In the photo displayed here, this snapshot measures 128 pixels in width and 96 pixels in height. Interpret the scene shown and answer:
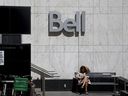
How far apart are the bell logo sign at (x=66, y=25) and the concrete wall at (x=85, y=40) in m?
0.21

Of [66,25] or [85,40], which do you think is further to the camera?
[85,40]

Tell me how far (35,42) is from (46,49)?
2.05 ft

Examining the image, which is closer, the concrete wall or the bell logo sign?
the bell logo sign

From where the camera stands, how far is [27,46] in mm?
18578

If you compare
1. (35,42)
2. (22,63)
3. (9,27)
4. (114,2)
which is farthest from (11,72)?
(114,2)

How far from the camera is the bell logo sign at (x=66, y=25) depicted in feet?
78.4

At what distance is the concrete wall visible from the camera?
24016 millimetres

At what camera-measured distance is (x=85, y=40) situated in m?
Answer: 24.2

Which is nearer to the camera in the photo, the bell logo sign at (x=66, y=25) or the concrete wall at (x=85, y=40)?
the bell logo sign at (x=66, y=25)

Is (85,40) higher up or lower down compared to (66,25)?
lower down

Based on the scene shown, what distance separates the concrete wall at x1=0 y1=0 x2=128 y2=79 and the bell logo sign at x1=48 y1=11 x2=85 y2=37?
212 mm

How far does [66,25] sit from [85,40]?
118 centimetres

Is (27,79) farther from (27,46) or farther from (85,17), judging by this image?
(85,17)

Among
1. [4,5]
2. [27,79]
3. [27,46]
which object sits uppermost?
[4,5]
